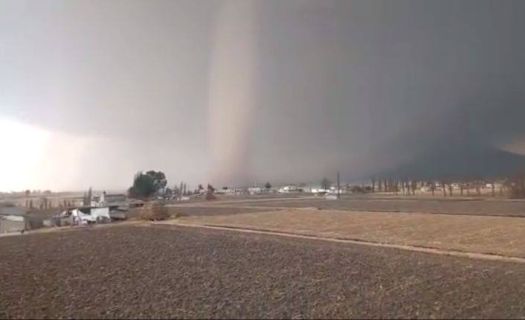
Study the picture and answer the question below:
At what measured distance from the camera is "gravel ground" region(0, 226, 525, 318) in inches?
368

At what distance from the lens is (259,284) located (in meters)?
12.1

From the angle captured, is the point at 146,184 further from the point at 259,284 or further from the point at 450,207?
the point at 259,284

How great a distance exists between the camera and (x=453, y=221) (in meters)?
31.3

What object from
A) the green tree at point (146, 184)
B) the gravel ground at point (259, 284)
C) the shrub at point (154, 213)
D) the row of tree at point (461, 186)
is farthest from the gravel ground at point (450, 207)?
the green tree at point (146, 184)

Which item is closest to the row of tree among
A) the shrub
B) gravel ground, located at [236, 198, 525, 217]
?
gravel ground, located at [236, 198, 525, 217]

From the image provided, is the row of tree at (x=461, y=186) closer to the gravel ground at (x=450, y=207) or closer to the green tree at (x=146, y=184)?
the gravel ground at (x=450, y=207)

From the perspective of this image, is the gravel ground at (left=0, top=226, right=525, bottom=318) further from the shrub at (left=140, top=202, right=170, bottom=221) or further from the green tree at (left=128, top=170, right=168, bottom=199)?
the green tree at (left=128, top=170, right=168, bottom=199)

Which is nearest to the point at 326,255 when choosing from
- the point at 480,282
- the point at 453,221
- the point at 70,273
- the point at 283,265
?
the point at 283,265

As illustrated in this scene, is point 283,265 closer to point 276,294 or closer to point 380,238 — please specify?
point 276,294

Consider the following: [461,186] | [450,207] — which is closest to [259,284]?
[450,207]

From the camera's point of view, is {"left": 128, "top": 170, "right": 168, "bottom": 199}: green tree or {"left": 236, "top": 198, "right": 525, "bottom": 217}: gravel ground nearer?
{"left": 236, "top": 198, "right": 525, "bottom": 217}: gravel ground

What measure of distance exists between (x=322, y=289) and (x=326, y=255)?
21.1ft

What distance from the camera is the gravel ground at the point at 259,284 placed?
9359mm

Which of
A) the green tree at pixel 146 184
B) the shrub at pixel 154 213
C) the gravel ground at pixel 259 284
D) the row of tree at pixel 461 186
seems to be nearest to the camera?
the gravel ground at pixel 259 284
